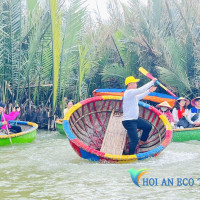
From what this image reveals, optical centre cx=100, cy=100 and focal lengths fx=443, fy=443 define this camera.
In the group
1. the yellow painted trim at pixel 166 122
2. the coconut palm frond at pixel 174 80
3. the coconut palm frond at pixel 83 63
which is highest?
the coconut palm frond at pixel 83 63

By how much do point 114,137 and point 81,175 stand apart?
187cm

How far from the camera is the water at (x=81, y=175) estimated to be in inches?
234

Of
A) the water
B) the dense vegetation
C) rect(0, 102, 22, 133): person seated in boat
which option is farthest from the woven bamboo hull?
rect(0, 102, 22, 133): person seated in boat

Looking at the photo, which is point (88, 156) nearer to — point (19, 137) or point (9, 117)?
point (19, 137)

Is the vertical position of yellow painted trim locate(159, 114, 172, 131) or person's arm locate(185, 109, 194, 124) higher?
yellow painted trim locate(159, 114, 172, 131)

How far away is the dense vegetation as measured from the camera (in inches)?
482

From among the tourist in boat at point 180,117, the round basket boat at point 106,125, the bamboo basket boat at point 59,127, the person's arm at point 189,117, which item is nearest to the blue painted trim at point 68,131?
the round basket boat at point 106,125

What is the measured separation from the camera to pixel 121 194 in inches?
233

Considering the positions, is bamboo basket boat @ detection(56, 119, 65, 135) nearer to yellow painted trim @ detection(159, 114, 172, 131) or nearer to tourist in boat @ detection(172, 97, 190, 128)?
tourist in boat @ detection(172, 97, 190, 128)

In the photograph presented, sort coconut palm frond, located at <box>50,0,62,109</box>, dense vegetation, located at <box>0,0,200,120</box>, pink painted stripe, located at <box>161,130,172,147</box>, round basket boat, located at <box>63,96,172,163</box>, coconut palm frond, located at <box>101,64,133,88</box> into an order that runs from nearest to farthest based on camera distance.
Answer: pink painted stripe, located at <box>161,130,172,147</box> < round basket boat, located at <box>63,96,172,163</box> < coconut palm frond, located at <box>50,0,62,109</box> < dense vegetation, located at <box>0,0,200,120</box> < coconut palm frond, located at <box>101,64,133,88</box>

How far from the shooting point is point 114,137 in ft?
28.7

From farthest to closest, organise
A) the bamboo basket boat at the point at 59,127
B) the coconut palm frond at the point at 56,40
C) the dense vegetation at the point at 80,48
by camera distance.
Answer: the dense vegetation at the point at 80,48 < the bamboo basket boat at the point at 59,127 < the coconut palm frond at the point at 56,40

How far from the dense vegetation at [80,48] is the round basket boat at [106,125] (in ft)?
9.37

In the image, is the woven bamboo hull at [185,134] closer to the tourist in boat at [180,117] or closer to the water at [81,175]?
the tourist in boat at [180,117]
